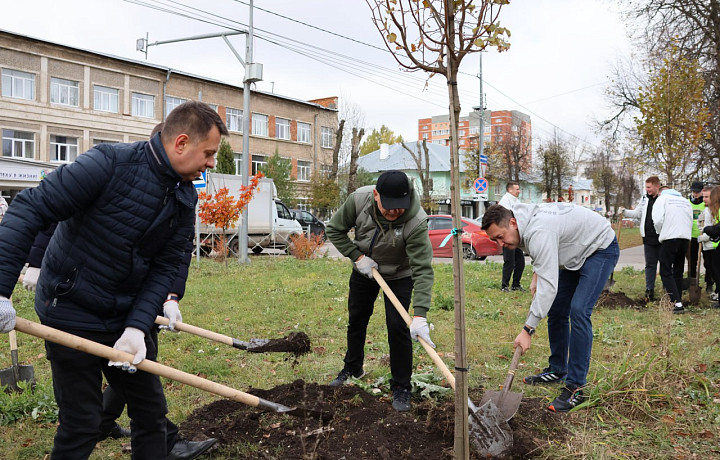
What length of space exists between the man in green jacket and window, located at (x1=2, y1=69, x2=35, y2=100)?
27.2 metres

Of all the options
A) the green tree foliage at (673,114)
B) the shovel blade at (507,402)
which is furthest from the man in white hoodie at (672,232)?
the shovel blade at (507,402)

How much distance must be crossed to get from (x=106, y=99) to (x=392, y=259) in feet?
96.1

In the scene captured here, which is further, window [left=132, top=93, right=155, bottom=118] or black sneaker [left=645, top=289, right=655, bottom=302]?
window [left=132, top=93, right=155, bottom=118]

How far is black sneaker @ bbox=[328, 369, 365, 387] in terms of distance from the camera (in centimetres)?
423

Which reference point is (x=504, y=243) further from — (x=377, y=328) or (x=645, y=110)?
(x=645, y=110)

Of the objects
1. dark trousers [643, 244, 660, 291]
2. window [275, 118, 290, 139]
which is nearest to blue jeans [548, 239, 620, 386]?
dark trousers [643, 244, 660, 291]

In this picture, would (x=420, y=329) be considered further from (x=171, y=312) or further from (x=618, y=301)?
(x=618, y=301)

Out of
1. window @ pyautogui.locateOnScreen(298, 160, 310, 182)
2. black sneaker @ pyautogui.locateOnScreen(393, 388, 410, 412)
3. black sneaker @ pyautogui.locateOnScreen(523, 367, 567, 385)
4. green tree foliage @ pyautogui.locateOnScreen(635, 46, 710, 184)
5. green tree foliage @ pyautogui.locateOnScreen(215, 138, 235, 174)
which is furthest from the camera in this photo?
window @ pyautogui.locateOnScreen(298, 160, 310, 182)

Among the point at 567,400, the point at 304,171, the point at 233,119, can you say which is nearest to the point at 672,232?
the point at 567,400

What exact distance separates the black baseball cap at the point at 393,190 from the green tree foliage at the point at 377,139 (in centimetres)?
4953

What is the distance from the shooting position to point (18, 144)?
25250 mm

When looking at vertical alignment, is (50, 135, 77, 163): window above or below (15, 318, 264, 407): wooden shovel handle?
above

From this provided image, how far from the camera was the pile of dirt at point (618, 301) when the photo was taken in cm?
776

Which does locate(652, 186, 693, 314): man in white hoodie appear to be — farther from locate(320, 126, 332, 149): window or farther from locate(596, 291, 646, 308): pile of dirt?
locate(320, 126, 332, 149): window
